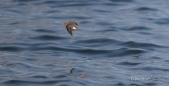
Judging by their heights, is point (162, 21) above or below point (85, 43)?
above

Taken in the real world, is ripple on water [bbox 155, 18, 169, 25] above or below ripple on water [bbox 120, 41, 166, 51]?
above

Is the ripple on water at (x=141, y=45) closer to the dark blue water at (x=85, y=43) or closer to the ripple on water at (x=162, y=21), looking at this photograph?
the dark blue water at (x=85, y=43)

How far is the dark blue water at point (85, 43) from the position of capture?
982cm

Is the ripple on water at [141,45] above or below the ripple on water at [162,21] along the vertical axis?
below

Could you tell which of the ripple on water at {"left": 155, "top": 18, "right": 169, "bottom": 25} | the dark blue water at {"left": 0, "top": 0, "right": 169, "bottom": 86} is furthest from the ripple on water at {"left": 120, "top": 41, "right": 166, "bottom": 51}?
the ripple on water at {"left": 155, "top": 18, "right": 169, "bottom": 25}

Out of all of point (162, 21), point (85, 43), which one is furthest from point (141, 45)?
point (162, 21)

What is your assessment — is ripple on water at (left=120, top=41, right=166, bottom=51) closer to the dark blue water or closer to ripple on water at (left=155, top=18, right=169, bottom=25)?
the dark blue water

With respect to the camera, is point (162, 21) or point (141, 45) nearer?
point (141, 45)

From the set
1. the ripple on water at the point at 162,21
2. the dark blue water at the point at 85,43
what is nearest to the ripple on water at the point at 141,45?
the dark blue water at the point at 85,43

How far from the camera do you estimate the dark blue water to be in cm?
982

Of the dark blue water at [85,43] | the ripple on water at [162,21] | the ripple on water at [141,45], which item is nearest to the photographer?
the dark blue water at [85,43]

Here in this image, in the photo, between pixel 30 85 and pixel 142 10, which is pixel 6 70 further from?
pixel 142 10

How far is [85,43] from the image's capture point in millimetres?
12102

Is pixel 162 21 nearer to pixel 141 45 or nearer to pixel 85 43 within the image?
pixel 141 45
